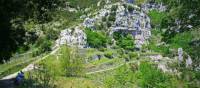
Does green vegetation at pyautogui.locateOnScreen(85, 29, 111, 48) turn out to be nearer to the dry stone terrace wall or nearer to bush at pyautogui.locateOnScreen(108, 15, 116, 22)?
the dry stone terrace wall

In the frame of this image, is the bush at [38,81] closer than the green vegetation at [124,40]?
Yes

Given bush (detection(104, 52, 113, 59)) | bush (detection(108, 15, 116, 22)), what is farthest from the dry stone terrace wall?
bush (detection(104, 52, 113, 59))

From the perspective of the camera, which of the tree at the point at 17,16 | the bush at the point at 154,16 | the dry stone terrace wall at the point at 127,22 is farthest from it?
the bush at the point at 154,16

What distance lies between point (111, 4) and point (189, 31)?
471ft

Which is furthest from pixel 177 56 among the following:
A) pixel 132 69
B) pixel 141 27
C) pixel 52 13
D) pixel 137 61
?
pixel 52 13

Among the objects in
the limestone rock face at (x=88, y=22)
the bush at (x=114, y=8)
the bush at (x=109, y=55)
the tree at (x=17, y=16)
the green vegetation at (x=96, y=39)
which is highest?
the tree at (x=17, y=16)

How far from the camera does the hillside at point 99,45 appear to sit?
1547cm

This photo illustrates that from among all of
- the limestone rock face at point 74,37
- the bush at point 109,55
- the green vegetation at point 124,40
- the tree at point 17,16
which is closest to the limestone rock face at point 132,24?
the green vegetation at point 124,40

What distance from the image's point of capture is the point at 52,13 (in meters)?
19.6

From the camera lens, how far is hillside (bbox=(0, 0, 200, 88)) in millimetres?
15469

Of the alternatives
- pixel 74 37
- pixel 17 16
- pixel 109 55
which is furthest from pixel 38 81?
pixel 74 37

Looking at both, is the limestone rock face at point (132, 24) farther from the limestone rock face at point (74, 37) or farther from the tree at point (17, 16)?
the tree at point (17, 16)

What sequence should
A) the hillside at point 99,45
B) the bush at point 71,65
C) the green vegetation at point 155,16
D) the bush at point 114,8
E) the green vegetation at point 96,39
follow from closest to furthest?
the hillside at point 99,45 < the bush at point 71,65 < the green vegetation at point 96,39 < the bush at point 114,8 < the green vegetation at point 155,16

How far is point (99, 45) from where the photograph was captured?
119 meters
